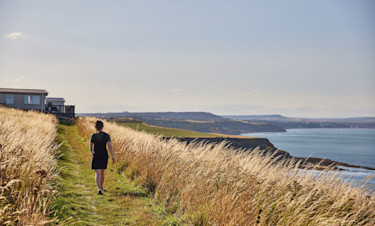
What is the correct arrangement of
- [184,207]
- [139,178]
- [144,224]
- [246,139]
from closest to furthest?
[144,224]
[184,207]
[139,178]
[246,139]

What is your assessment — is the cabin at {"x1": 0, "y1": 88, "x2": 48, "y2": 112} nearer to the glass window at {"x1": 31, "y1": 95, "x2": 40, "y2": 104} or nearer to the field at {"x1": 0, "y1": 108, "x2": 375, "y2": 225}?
the glass window at {"x1": 31, "y1": 95, "x2": 40, "y2": 104}

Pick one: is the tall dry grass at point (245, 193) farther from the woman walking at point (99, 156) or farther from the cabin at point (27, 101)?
the cabin at point (27, 101)

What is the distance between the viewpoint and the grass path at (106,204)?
646 cm

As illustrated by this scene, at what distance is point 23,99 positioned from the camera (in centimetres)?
4559

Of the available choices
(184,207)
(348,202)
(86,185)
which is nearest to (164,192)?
(184,207)

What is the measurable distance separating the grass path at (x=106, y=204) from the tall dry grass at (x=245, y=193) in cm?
44

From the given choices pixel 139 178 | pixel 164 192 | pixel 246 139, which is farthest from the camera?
pixel 246 139

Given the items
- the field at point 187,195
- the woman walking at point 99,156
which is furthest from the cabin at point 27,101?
the field at point 187,195

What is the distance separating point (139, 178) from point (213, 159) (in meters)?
2.46

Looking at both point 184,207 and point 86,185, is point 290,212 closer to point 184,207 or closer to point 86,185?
point 184,207

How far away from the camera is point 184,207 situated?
6.77 metres

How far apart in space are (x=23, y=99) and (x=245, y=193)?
47617 mm

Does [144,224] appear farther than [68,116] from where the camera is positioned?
No

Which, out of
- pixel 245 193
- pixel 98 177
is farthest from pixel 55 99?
pixel 245 193
